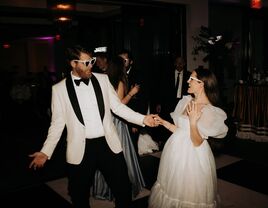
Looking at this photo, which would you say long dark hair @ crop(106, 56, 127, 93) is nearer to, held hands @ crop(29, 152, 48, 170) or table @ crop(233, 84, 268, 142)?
held hands @ crop(29, 152, 48, 170)

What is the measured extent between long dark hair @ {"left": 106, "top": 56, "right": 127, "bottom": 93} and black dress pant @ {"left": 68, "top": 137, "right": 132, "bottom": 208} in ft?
3.83

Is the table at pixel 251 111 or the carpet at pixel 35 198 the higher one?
the table at pixel 251 111

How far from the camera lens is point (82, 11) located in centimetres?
902

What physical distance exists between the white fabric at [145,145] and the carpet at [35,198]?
188 cm

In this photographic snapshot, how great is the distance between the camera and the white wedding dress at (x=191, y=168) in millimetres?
2672

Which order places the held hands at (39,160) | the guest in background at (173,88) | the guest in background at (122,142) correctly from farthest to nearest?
the guest in background at (173,88), the guest in background at (122,142), the held hands at (39,160)

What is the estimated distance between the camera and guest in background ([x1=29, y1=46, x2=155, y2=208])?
2.62 meters

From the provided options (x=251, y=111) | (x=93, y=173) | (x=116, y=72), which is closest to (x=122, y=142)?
(x=116, y=72)

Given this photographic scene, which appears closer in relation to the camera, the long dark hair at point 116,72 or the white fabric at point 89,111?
the white fabric at point 89,111

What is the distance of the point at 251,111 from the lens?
20.7ft

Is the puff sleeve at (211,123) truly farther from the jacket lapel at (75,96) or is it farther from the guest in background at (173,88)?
the guest in background at (173,88)

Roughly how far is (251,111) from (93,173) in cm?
463

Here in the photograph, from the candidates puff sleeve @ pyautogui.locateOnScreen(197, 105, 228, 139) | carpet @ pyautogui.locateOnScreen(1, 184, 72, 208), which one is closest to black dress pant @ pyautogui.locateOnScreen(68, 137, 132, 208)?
puff sleeve @ pyautogui.locateOnScreen(197, 105, 228, 139)

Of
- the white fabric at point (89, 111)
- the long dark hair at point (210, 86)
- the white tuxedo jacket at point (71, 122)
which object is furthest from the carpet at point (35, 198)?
the long dark hair at point (210, 86)
